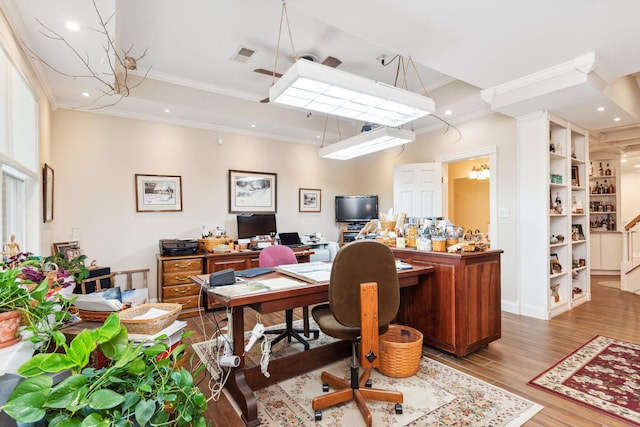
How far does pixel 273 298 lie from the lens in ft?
6.41

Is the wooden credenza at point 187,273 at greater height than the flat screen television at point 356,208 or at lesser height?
lesser

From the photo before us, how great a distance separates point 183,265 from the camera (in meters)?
4.16

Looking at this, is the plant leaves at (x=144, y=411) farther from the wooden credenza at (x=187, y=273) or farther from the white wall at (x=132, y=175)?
the white wall at (x=132, y=175)

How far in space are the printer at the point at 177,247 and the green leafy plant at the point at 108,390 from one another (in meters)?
3.61

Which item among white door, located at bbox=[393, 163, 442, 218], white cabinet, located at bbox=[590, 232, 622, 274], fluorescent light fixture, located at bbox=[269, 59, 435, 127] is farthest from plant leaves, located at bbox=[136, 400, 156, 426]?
white cabinet, located at bbox=[590, 232, 622, 274]

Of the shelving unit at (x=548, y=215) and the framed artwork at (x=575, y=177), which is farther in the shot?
the framed artwork at (x=575, y=177)

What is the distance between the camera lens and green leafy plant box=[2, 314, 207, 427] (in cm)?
66

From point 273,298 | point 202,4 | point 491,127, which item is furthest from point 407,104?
point 491,127

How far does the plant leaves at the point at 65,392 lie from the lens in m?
0.67

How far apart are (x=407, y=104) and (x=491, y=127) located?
2544mm

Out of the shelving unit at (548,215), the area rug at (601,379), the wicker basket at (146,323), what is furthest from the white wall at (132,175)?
the area rug at (601,379)

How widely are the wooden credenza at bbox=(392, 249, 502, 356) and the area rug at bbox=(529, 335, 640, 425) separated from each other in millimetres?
Answer: 515

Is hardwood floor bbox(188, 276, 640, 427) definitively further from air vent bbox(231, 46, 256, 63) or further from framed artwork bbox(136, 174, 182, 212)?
air vent bbox(231, 46, 256, 63)

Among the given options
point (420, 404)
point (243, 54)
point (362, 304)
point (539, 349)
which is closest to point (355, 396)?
point (420, 404)
